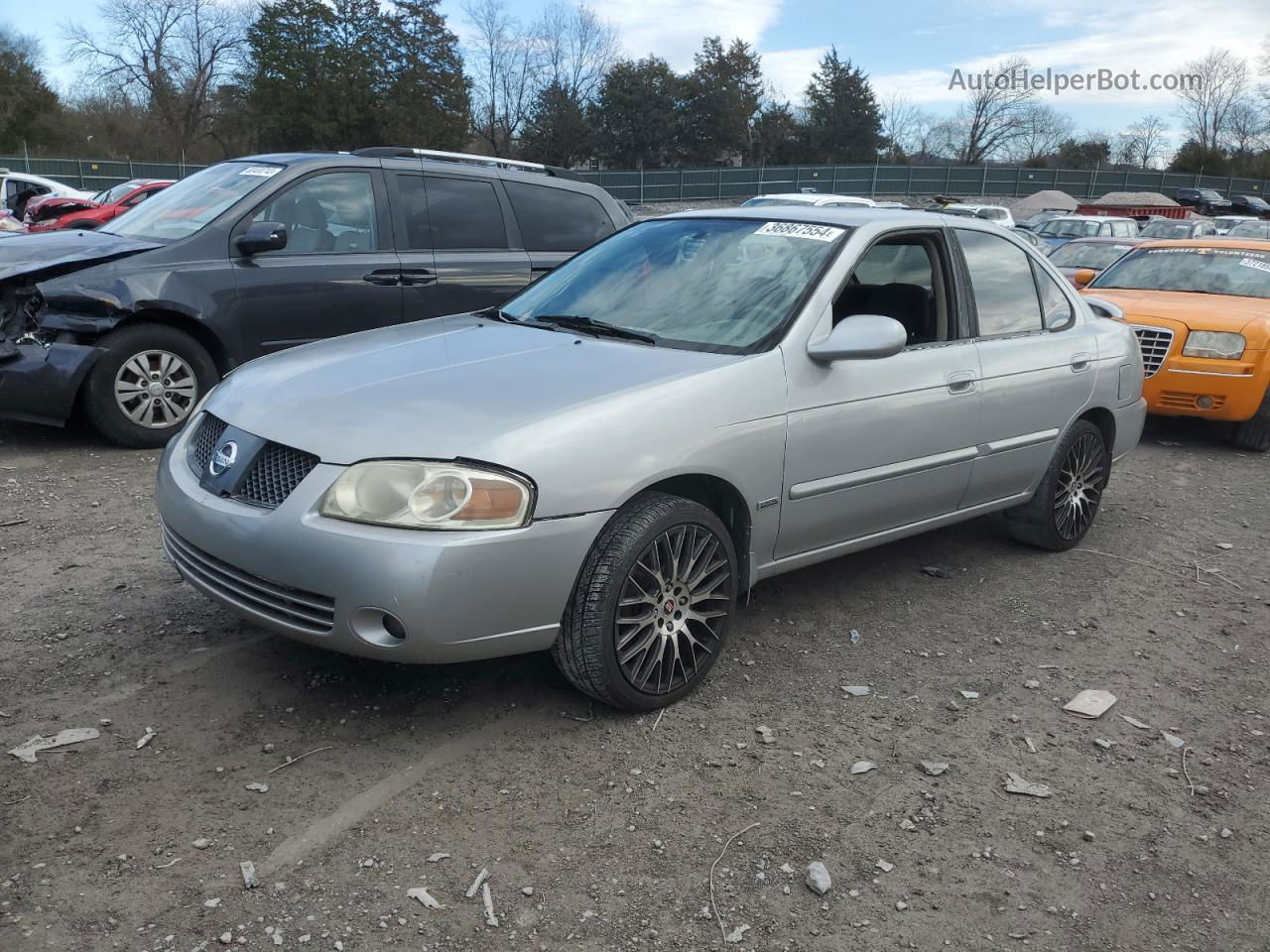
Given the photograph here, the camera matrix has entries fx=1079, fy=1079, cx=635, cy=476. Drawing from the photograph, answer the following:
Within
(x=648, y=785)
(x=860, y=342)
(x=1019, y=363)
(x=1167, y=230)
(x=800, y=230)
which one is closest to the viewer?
(x=648, y=785)

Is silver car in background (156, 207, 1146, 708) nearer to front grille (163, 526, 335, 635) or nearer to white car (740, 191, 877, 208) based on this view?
front grille (163, 526, 335, 635)

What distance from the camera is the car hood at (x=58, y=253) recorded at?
6.23 m

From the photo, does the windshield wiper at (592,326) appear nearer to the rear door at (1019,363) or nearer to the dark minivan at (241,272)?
the rear door at (1019,363)

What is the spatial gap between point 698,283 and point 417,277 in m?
3.39

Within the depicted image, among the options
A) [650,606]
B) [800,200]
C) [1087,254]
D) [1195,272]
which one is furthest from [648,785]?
Result: [1087,254]

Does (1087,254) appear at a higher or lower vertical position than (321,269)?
lower

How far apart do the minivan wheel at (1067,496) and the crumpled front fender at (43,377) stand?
520cm

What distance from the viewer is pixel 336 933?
96.7 inches

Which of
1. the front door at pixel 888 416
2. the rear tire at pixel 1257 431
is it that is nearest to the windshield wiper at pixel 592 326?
the front door at pixel 888 416

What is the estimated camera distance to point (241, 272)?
261 inches

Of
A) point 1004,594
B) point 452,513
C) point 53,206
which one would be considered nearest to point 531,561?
point 452,513

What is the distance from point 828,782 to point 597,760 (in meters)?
0.69

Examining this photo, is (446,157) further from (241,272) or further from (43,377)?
(43,377)

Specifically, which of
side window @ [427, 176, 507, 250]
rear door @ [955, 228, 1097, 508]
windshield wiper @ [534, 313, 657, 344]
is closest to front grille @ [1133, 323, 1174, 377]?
rear door @ [955, 228, 1097, 508]
